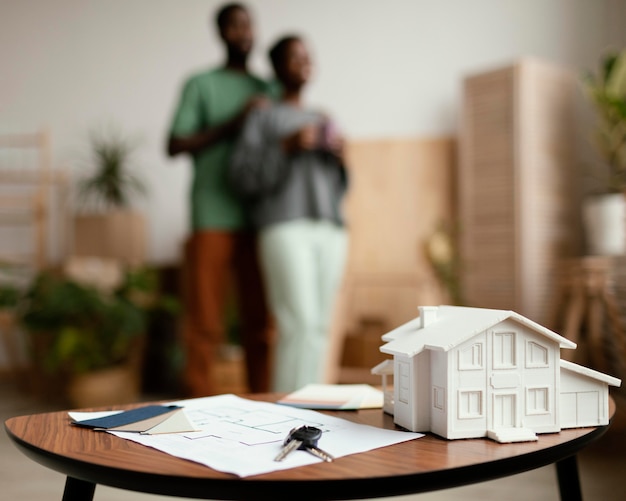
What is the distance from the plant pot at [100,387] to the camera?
10.6 feet

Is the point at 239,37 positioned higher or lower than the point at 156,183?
higher

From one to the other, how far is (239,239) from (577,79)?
7.15 ft

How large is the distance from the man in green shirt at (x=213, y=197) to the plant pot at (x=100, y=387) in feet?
2.86

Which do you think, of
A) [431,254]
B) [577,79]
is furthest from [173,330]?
[577,79]

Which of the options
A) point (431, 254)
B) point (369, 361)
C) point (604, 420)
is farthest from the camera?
point (431, 254)

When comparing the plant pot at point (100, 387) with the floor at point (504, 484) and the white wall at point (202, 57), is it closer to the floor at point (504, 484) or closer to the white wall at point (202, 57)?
the floor at point (504, 484)

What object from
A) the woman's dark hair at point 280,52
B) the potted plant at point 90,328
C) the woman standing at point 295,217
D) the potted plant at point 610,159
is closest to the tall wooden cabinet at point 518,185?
the potted plant at point 610,159

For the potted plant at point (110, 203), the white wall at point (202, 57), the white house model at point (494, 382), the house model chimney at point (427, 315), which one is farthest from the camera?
the white wall at point (202, 57)

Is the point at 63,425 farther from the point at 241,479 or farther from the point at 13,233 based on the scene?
the point at 13,233

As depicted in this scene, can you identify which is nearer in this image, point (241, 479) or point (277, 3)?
point (241, 479)

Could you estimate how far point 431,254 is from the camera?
362 cm

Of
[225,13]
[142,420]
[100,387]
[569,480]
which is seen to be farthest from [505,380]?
[100,387]

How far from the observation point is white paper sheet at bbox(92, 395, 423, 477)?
2.54ft

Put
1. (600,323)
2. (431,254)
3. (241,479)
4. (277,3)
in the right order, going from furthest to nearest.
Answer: (277,3) < (431,254) < (600,323) < (241,479)
